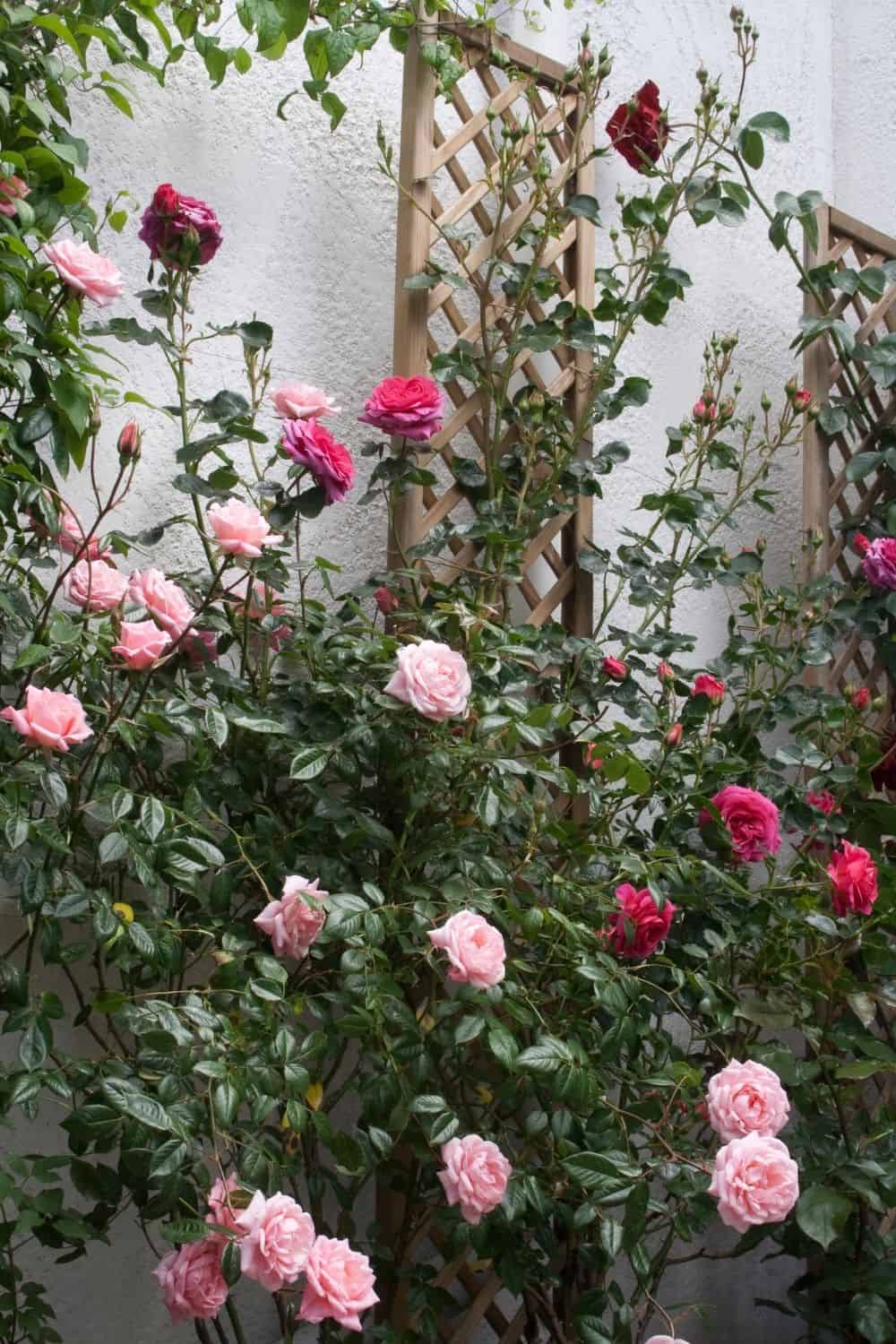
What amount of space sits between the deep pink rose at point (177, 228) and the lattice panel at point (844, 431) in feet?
4.08

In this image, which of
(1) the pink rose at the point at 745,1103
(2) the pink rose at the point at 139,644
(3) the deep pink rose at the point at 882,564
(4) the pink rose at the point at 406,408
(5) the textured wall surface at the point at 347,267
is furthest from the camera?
(3) the deep pink rose at the point at 882,564

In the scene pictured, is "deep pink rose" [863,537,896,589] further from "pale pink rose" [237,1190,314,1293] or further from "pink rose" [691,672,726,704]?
"pale pink rose" [237,1190,314,1293]

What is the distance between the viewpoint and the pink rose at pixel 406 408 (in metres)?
1.83

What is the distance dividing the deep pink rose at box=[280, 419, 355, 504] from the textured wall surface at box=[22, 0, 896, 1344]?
346mm

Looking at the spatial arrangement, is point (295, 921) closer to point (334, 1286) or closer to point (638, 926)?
point (334, 1286)

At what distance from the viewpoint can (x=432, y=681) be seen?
60.3 inches

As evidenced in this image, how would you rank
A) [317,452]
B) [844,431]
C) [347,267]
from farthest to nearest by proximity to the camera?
1. [844,431]
2. [347,267]
3. [317,452]

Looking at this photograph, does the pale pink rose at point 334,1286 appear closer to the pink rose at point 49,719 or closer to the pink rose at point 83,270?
the pink rose at point 49,719

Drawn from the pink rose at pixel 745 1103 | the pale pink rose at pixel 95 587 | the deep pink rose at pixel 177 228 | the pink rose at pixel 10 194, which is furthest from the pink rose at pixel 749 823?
the pink rose at pixel 10 194

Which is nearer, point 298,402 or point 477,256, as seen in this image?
point 298,402

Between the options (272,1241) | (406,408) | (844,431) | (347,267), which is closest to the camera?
(272,1241)

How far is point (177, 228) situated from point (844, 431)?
1.53m

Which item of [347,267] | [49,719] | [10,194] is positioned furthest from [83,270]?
[347,267]

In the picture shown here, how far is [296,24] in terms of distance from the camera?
1812 millimetres
